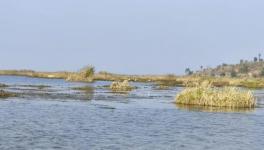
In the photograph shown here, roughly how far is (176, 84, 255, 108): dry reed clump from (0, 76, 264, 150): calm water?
1.63 m

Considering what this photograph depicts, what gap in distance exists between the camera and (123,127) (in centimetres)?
2967

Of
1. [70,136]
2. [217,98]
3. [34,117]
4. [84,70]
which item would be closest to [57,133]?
[70,136]

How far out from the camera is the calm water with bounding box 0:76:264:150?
23.8 m

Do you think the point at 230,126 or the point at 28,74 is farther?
the point at 28,74

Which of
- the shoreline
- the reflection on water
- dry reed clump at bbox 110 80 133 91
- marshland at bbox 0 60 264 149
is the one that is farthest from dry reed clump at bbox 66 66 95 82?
the reflection on water

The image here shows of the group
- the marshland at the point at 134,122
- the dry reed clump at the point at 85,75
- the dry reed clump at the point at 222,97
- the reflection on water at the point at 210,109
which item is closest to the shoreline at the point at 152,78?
the dry reed clump at the point at 85,75

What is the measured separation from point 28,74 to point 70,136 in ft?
358

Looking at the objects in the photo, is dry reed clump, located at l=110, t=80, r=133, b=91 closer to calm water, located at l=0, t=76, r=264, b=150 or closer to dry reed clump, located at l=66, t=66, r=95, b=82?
dry reed clump, located at l=66, t=66, r=95, b=82

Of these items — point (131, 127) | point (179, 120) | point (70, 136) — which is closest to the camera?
point (70, 136)

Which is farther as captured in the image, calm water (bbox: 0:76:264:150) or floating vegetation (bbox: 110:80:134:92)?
floating vegetation (bbox: 110:80:134:92)

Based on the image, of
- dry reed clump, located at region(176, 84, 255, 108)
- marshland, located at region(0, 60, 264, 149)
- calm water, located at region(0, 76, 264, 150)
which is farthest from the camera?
dry reed clump, located at region(176, 84, 255, 108)

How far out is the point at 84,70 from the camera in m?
92.2

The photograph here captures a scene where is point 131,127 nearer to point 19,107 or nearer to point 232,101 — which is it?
point 19,107

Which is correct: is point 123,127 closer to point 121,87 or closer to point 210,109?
point 210,109
